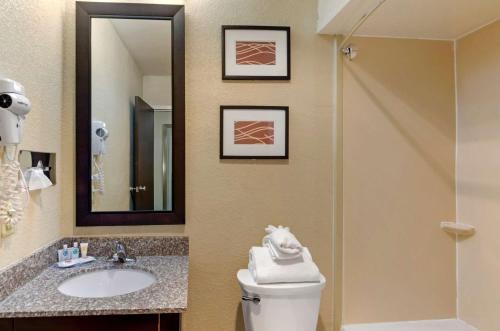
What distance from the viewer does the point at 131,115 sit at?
5.95ft

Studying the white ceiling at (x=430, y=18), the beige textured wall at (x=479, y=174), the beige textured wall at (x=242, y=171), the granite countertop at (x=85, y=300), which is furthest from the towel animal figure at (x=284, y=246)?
the white ceiling at (x=430, y=18)

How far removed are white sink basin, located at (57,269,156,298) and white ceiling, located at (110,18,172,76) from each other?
1032mm

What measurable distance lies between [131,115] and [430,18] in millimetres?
1684

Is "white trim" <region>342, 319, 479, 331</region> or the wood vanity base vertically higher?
the wood vanity base

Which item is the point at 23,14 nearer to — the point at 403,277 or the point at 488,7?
the point at 488,7

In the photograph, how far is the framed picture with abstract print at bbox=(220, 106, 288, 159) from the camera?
187 cm

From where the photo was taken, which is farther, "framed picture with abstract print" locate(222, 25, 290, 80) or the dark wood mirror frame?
"framed picture with abstract print" locate(222, 25, 290, 80)

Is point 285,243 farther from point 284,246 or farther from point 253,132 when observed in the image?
point 253,132

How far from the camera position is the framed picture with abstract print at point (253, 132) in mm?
1872

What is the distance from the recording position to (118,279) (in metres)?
1.61

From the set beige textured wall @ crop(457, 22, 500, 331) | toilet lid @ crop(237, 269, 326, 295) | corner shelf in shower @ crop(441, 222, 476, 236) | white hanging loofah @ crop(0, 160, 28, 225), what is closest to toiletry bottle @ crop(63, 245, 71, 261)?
white hanging loofah @ crop(0, 160, 28, 225)

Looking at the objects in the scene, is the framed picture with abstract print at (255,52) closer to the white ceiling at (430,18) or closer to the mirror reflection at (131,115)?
the mirror reflection at (131,115)

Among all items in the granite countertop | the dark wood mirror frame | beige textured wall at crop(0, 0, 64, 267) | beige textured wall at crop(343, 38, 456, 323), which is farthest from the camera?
beige textured wall at crop(343, 38, 456, 323)

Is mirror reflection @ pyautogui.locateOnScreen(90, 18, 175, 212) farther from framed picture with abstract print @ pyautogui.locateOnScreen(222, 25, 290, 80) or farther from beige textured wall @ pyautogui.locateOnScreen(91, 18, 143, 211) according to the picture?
framed picture with abstract print @ pyautogui.locateOnScreen(222, 25, 290, 80)
